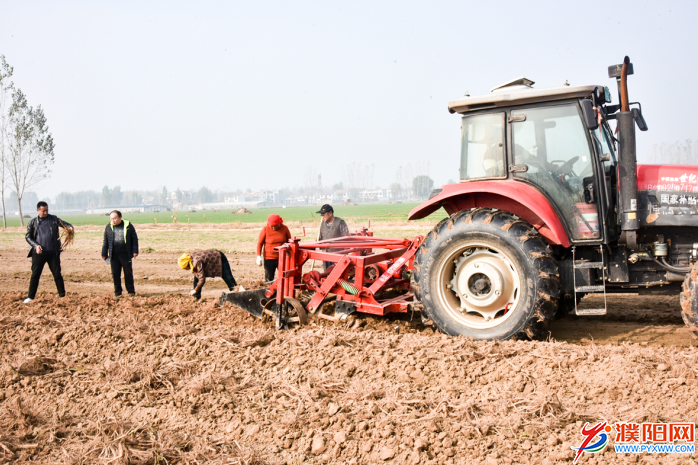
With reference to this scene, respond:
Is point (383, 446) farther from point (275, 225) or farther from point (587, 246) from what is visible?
point (275, 225)

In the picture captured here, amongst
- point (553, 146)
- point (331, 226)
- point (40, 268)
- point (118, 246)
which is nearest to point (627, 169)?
point (553, 146)

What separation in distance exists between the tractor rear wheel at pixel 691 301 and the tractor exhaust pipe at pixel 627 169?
21.6 inches

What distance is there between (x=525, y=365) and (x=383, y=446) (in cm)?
155

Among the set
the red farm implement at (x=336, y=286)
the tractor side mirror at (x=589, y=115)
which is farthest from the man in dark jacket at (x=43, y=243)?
the tractor side mirror at (x=589, y=115)

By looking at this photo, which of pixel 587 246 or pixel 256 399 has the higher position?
pixel 587 246

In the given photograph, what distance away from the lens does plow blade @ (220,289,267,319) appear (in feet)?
20.9

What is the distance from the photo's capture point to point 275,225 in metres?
8.27

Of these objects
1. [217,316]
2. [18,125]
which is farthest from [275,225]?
[18,125]

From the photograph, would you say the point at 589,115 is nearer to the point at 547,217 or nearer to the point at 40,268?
the point at 547,217

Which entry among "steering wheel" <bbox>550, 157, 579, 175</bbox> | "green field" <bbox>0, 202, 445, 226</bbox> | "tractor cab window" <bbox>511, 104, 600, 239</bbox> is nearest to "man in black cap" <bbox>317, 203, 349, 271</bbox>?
"tractor cab window" <bbox>511, 104, 600, 239</bbox>

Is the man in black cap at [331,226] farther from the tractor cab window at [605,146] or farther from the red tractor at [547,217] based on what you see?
the tractor cab window at [605,146]

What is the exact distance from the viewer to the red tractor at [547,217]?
4594 mm

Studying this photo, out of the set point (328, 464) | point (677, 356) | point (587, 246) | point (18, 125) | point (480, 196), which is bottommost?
point (328, 464)

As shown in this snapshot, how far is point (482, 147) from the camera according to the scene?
5.16m
